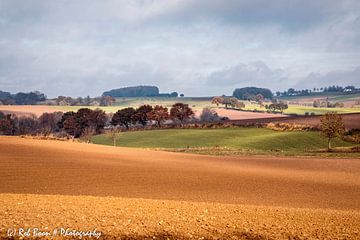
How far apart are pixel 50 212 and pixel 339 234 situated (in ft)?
27.9

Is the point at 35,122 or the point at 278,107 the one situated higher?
the point at 278,107

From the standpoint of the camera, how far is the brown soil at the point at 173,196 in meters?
11.0

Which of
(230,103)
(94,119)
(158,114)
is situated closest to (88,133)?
(94,119)

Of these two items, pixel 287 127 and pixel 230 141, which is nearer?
pixel 230 141

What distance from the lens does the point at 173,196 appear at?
1955 cm

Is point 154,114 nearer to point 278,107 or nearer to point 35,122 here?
point 35,122

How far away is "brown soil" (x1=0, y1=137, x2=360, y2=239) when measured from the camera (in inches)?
432

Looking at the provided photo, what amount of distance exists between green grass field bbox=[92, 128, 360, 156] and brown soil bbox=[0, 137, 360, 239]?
867 inches

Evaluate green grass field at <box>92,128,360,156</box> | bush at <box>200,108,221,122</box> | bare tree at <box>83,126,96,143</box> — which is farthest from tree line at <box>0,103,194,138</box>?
green grass field at <box>92,128,360,156</box>

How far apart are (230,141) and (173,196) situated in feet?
164

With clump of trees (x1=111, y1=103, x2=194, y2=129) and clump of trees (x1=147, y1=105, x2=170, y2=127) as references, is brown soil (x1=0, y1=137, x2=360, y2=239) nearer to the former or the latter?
clump of trees (x1=147, y1=105, x2=170, y2=127)

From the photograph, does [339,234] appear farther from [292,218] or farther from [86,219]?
[86,219]

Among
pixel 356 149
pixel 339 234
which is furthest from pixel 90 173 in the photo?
pixel 356 149

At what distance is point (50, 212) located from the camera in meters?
12.0
